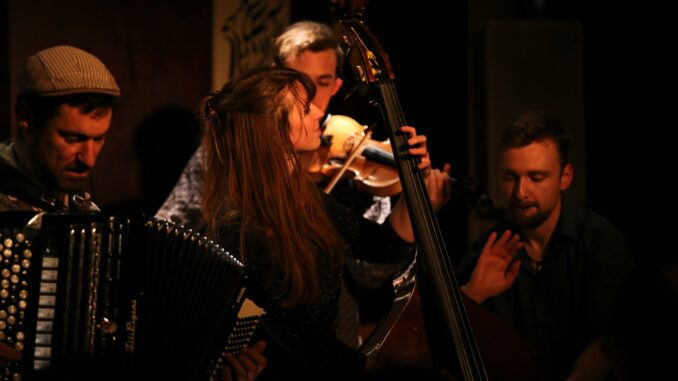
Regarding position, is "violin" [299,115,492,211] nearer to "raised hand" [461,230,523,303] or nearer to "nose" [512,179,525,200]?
"nose" [512,179,525,200]

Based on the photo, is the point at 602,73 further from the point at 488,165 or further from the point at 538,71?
the point at 488,165

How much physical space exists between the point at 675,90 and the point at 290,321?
179 centimetres

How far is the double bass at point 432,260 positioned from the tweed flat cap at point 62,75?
24.4 inches

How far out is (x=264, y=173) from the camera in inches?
87.8

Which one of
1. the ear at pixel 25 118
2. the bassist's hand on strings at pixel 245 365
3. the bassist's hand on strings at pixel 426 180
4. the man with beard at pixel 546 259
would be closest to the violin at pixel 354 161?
the bassist's hand on strings at pixel 426 180

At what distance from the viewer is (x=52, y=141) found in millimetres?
2125

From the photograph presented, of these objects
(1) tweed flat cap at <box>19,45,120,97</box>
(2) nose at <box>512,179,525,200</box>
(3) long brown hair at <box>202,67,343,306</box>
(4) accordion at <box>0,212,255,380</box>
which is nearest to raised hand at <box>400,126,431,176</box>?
(3) long brown hair at <box>202,67,343,306</box>

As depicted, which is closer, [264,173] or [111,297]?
[111,297]

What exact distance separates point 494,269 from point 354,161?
70 cm

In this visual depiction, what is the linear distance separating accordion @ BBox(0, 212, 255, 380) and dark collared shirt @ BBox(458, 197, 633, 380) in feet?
3.28

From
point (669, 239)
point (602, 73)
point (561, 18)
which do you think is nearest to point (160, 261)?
point (669, 239)

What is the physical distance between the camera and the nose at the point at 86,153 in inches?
85.0

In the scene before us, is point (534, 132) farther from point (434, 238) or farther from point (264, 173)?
point (264, 173)

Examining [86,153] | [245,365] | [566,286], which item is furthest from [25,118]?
[566,286]
